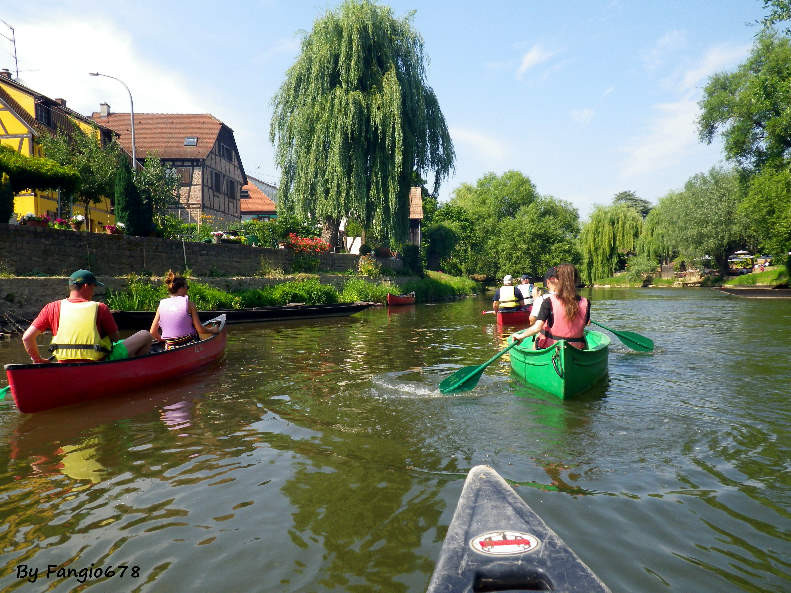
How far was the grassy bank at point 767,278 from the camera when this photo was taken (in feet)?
103

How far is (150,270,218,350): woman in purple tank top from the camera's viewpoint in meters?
8.39

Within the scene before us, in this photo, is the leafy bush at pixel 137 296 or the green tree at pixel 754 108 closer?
the leafy bush at pixel 137 296

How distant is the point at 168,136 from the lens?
37594 mm

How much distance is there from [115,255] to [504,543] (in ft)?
56.9

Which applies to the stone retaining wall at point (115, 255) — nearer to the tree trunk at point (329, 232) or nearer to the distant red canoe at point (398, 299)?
the tree trunk at point (329, 232)

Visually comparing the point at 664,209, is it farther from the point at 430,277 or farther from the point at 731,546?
the point at 731,546

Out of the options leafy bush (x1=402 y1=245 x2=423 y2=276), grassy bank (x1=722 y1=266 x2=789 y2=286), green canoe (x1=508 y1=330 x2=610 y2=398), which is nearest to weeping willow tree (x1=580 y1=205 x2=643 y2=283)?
grassy bank (x1=722 y1=266 x2=789 y2=286)

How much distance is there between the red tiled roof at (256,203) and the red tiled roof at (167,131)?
8120mm

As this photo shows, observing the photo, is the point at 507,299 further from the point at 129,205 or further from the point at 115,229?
the point at 129,205

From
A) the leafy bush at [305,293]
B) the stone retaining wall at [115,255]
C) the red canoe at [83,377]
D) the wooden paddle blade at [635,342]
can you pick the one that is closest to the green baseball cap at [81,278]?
the red canoe at [83,377]

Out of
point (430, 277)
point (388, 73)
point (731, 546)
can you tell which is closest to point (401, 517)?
point (731, 546)

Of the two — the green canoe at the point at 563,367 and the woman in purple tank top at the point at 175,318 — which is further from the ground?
the woman in purple tank top at the point at 175,318

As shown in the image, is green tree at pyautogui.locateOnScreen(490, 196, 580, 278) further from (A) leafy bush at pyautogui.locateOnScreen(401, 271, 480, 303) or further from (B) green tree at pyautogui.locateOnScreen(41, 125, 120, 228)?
(B) green tree at pyautogui.locateOnScreen(41, 125, 120, 228)

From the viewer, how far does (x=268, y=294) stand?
1981 centimetres
